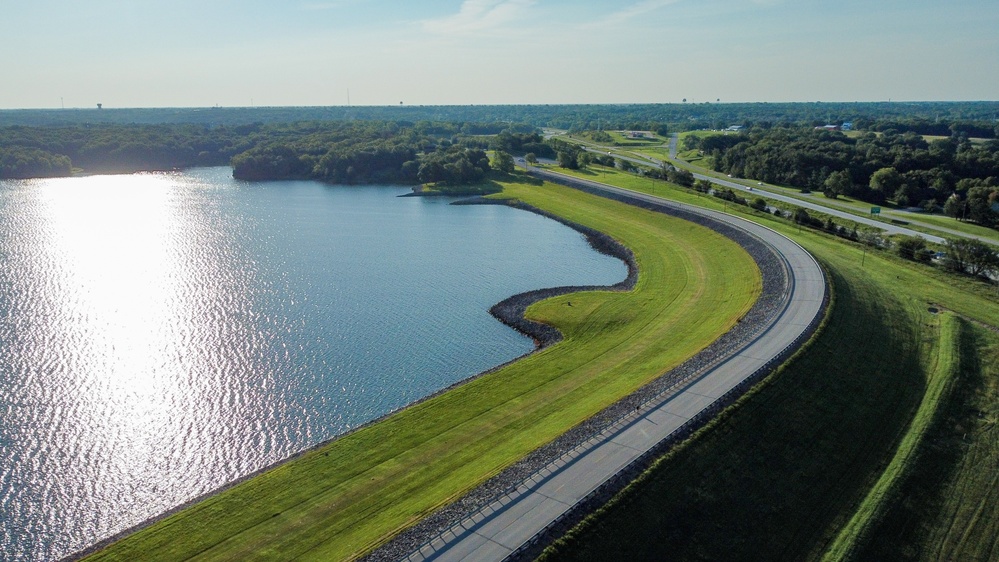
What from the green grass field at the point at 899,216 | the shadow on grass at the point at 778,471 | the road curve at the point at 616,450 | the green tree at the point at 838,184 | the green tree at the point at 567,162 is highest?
the green tree at the point at 567,162

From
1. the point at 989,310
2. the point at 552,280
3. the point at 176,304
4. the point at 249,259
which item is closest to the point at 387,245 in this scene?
the point at 249,259

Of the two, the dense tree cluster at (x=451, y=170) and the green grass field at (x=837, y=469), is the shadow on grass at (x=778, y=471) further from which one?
the dense tree cluster at (x=451, y=170)

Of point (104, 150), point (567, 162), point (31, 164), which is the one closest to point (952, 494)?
point (567, 162)

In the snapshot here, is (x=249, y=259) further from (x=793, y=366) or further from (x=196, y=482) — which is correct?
(x=793, y=366)

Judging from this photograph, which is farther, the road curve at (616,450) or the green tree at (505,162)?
the green tree at (505,162)

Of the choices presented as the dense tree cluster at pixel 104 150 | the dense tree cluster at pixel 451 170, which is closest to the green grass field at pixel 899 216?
the dense tree cluster at pixel 451 170
